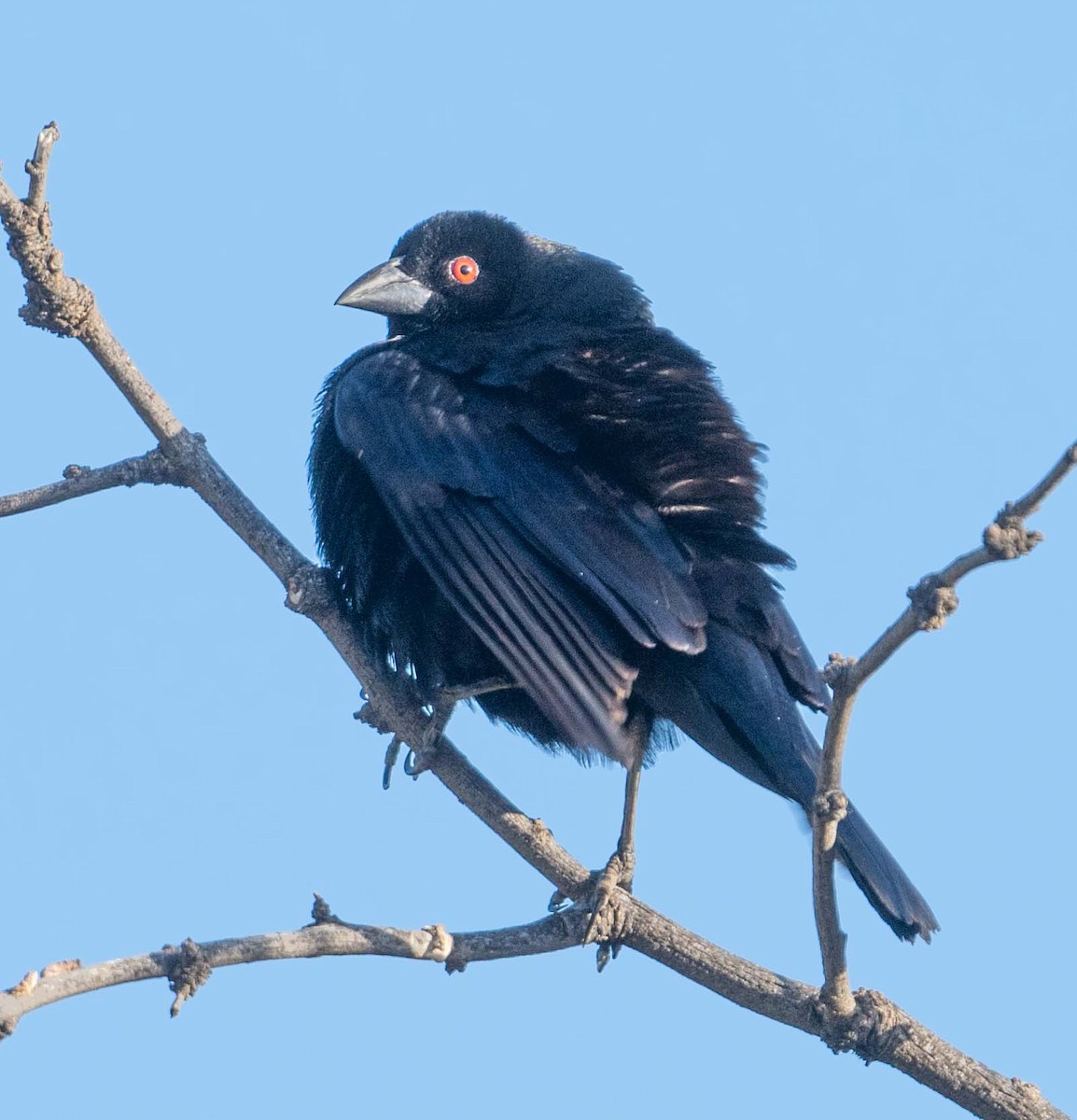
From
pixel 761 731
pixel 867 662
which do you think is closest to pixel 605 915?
pixel 761 731

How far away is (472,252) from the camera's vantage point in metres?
6.61

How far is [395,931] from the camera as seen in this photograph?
3998mm

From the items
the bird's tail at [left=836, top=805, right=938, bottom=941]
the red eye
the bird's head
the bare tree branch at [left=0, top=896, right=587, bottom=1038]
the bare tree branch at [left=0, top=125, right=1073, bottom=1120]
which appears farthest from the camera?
the red eye

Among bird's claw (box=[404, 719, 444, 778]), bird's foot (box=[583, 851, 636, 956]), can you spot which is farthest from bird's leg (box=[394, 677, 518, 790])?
bird's foot (box=[583, 851, 636, 956])

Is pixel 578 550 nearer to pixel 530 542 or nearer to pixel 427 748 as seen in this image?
pixel 530 542

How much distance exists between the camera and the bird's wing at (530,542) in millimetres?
4746

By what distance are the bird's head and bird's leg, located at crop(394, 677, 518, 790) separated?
65.0 inches

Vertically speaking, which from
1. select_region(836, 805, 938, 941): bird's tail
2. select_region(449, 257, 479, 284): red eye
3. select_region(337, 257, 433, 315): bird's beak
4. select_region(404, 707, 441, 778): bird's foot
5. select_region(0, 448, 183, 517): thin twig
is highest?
→ select_region(449, 257, 479, 284): red eye

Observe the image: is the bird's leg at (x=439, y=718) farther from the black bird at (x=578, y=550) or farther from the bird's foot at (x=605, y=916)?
the bird's foot at (x=605, y=916)

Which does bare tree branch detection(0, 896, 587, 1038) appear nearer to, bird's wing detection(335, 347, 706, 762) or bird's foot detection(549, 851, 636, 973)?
bird's foot detection(549, 851, 636, 973)

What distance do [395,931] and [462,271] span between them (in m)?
3.25

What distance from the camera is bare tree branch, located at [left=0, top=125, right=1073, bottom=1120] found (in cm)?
370

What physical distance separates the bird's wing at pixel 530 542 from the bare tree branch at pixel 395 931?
0.33 m

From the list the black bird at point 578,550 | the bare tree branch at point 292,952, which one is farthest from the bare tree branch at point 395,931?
the black bird at point 578,550
